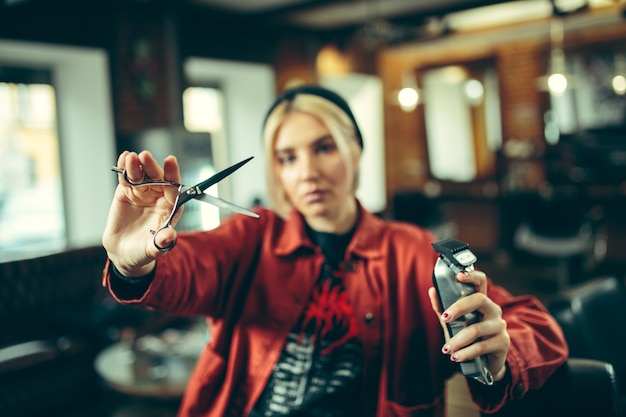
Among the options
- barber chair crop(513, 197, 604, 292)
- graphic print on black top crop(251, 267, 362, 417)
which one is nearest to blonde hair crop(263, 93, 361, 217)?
graphic print on black top crop(251, 267, 362, 417)

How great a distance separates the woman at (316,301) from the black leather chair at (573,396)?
83 mm

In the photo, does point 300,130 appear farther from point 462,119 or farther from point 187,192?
point 462,119

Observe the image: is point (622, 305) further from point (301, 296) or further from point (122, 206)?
point (122, 206)

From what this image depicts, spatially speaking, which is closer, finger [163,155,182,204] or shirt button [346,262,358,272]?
finger [163,155,182,204]

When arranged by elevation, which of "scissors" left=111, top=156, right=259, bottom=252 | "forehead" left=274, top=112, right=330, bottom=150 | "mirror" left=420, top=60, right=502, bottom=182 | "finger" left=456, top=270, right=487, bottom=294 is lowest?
"finger" left=456, top=270, right=487, bottom=294

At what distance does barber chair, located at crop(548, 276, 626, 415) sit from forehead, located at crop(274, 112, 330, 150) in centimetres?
108

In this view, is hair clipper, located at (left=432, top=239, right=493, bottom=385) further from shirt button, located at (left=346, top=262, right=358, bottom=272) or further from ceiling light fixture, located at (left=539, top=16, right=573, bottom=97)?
ceiling light fixture, located at (left=539, top=16, right=573, bottom=97)

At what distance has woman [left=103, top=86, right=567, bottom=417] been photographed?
1.30m

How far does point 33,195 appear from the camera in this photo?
5031mm

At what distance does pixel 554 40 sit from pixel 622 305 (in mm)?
6418

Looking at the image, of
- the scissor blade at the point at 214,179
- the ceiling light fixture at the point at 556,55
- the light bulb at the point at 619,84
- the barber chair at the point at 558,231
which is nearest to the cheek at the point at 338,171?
the scissor blade at the point at 214,179

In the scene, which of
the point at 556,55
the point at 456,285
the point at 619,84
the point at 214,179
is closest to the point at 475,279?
the point at 456,285

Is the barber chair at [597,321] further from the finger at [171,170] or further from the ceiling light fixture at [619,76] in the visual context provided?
the ceiling light fixture at [619,76]

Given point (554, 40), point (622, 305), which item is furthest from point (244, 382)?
point (554, 40)
